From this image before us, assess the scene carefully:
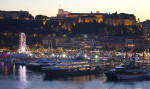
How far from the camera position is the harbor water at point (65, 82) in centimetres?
3809

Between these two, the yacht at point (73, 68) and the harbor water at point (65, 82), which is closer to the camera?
the harbor water at point (65, 82)

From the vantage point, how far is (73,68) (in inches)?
1777

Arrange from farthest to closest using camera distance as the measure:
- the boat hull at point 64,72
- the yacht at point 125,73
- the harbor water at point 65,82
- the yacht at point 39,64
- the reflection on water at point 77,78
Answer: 1. the yacht at point 39,64
2. the boat hull at point 64,72
3. the reflection on water at point 77,78
4. the yacht at point 125,73
5. the harbor water at point 65,82

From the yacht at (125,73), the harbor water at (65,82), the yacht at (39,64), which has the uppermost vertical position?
the yacht at (39,64)

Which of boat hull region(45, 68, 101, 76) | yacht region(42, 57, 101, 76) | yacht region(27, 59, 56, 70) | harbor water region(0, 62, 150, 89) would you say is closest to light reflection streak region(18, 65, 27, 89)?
harbor water region(0, 62, 150, 89)

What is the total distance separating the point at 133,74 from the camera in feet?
137

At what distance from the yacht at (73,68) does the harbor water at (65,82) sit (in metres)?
1.07

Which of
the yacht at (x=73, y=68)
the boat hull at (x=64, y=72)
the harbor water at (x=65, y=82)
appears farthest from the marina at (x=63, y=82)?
the yacht at (x=73, y=68)

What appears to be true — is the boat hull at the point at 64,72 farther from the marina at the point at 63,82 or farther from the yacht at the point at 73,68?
the marina at the point at 63,82

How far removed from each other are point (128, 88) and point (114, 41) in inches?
1740

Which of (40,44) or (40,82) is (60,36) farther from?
(40,82)

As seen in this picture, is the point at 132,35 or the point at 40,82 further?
the point at 132,35

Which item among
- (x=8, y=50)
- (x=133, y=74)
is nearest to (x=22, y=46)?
(x=8, y=50)

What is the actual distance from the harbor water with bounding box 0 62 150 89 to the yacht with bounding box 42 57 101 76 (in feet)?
3.50
